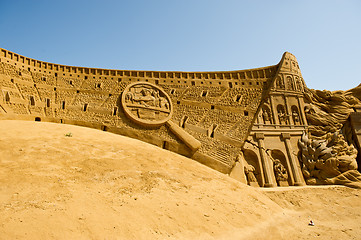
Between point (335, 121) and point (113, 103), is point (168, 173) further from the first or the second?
point (335, 121)

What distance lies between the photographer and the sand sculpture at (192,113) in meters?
11.0

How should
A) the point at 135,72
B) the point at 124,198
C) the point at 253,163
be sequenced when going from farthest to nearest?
the point at 253,163 → the point at 135,72 → the point at 124,198

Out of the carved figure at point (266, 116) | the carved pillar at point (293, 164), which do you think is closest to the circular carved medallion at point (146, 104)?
the carved figure at point (266, 116)

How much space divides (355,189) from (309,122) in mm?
4578

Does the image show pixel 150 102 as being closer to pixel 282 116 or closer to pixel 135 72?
pixel 135 72

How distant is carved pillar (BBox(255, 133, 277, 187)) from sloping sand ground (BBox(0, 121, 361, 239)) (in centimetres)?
273

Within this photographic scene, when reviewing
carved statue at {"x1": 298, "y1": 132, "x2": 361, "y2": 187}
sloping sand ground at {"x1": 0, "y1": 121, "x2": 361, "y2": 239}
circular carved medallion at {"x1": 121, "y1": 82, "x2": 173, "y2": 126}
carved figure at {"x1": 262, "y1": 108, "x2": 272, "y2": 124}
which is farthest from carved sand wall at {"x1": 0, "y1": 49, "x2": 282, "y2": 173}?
carved statue at {"x1": 298, "y1": 132, "x2": 361, "y2": 187}

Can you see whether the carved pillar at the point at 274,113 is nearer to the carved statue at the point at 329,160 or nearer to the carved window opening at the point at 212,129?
the carved statue at the point at 329,160

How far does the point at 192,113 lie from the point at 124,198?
23.0ft

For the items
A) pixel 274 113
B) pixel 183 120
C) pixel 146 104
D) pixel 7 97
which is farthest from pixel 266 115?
pixel 7 97

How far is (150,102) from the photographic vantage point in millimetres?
11922

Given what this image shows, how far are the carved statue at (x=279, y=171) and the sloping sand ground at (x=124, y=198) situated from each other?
3.12 m

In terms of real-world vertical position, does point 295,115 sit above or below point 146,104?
below

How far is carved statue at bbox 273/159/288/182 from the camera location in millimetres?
13734
